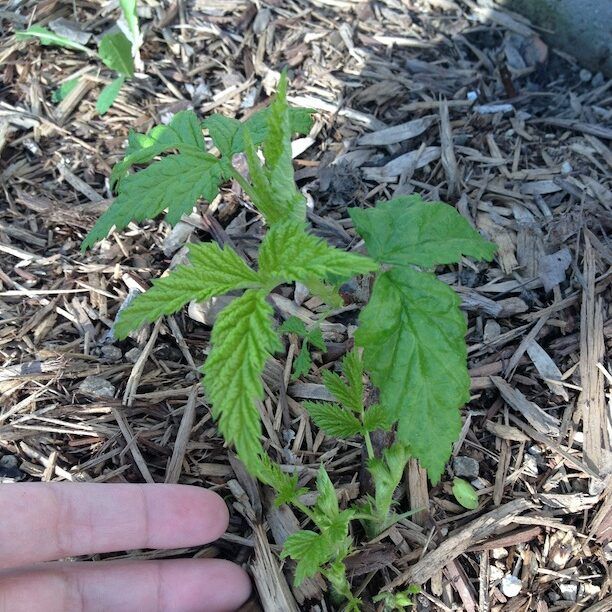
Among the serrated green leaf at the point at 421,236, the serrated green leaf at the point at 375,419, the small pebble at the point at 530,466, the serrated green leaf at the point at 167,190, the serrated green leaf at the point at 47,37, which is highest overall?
the serrated green leaf at the point at 421,236

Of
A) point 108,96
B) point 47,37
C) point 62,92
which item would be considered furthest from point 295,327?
point 47,37

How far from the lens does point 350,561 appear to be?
230 cm

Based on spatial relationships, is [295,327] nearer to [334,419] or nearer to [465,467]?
[334,419]

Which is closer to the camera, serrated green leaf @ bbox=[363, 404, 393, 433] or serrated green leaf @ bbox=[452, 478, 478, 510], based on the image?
serrated green leaf @ bbox=[363, 404, 393, 433]

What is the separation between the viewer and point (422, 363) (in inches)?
70.7

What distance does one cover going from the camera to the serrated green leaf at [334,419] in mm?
2154

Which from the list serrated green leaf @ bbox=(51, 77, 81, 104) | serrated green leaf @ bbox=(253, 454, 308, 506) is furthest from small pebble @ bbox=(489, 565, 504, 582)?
serrated green leaf @ bbox=(51, 77, 81, 104)

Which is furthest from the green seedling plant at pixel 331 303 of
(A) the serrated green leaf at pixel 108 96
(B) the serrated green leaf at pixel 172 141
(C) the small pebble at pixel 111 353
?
(A) the serrated green leaf at pixel 108 96

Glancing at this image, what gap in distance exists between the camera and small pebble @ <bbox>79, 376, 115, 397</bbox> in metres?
2.63

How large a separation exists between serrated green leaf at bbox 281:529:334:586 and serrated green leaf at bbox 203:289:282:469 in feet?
1.64

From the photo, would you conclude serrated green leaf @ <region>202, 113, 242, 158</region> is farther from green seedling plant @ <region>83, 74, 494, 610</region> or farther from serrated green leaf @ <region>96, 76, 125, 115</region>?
serrated green leaf @ <region>96, 76, 125, 115</region>

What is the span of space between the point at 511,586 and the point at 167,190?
5.69ft

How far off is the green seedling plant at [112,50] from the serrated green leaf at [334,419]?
2.03m

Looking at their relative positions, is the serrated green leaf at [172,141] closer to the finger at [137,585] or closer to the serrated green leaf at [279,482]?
the serrated green leaf at [279,482]
